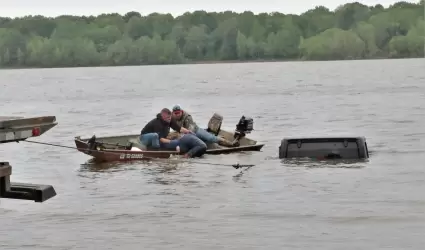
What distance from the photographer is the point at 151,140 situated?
2866 cm

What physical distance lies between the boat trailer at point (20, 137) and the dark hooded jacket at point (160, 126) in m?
15.8

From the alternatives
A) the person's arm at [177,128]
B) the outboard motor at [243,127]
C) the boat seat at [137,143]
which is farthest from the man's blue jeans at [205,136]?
the boat seat at [137,143]

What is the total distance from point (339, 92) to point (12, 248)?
8124 cm

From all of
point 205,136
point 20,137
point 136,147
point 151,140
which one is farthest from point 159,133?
point 20,137

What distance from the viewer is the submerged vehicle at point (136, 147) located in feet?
94.0

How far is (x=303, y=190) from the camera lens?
2350 cm

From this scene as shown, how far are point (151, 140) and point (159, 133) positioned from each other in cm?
29

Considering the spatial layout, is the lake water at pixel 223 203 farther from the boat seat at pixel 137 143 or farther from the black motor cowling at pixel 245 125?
the black motor cowling at pixel 245 125

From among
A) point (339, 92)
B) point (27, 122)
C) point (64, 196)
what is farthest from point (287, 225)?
point (339, 92)

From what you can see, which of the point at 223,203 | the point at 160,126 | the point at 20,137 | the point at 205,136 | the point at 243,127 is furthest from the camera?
the point at 243,127

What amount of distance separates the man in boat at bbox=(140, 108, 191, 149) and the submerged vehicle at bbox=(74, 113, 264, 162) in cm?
16

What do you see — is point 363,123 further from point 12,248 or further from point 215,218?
point 12,248

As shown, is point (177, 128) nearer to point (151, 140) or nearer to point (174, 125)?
point (174, 125)

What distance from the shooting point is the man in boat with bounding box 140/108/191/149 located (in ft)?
92.1
